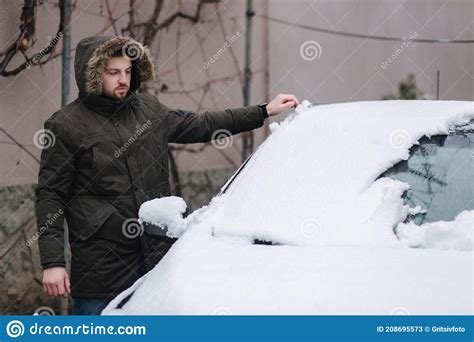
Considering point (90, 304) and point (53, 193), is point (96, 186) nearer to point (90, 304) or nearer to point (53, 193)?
point (53, 193)

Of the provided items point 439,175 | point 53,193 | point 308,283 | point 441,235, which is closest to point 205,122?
point 53,193

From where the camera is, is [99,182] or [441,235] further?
[99,182]

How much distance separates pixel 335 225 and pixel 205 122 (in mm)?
1460

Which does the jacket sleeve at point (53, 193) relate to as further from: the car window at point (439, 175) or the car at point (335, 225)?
the car window at point (439, 175)

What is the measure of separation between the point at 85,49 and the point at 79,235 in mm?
791

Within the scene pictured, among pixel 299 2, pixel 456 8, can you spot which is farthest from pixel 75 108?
pixel 456 8

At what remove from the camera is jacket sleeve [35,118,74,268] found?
4.31 metres

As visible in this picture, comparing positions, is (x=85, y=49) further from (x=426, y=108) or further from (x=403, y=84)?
(x=403, y=84)

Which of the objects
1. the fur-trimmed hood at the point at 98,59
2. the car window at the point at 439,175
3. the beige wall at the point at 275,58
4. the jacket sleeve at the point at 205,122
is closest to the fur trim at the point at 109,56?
the fur-trimmed hood at the point at 98,59

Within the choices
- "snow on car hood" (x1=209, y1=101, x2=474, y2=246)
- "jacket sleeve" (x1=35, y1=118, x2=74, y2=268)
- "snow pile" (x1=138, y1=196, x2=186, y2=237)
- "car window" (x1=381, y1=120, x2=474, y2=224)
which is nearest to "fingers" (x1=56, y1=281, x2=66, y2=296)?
"jacket sleeve" (x1=35, y1=118, x2=74, y2=268)

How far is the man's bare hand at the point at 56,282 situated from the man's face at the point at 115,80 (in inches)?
30.2

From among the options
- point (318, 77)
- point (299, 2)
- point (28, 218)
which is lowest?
point (28, 218)

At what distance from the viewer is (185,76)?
805 centimetres

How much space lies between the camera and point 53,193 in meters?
4.37
